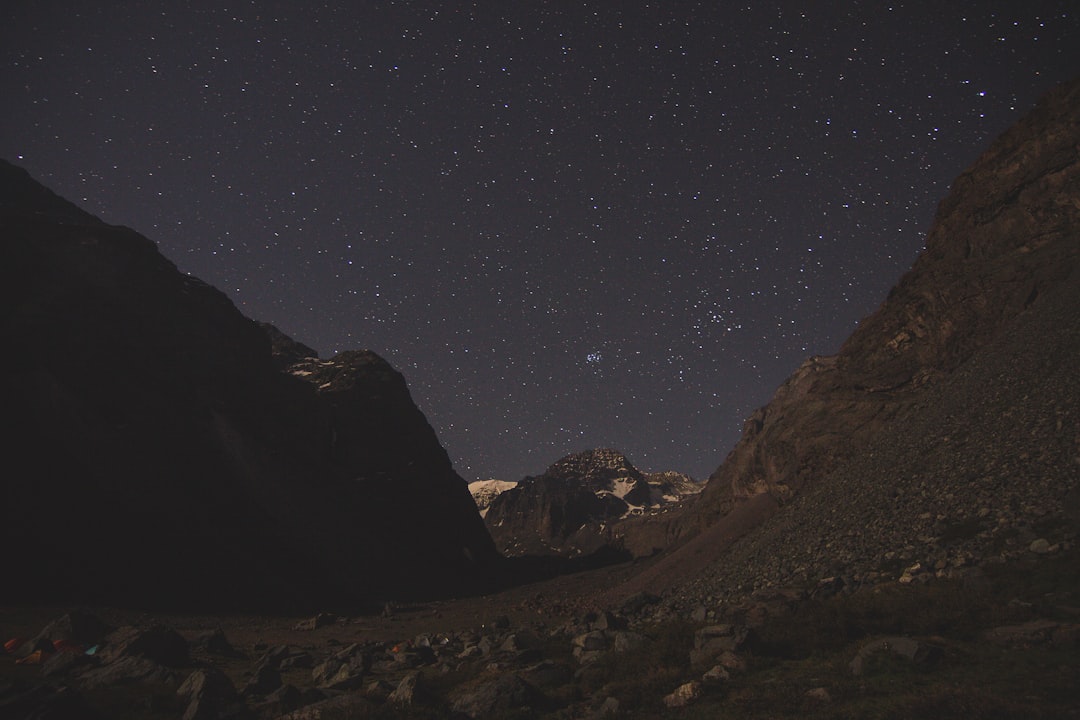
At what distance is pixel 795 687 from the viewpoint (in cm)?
1020

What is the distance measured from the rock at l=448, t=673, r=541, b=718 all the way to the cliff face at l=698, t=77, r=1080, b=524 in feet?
151

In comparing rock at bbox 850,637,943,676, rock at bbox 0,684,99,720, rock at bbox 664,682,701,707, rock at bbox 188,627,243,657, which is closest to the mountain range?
rock at bbox 850,637,943,676

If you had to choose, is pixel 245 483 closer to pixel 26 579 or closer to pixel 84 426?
pixel 84 426

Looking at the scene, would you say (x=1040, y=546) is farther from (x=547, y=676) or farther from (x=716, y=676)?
(x=547, y=676)

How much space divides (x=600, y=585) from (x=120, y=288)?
9473 centimetres

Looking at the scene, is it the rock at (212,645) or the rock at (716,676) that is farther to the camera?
the rock at (212,645)

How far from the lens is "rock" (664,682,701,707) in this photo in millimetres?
10539

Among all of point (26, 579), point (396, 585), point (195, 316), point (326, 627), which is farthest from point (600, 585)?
point (195, 316)

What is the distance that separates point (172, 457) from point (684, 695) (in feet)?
288

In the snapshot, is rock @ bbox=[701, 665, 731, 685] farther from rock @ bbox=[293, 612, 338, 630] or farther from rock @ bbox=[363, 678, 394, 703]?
rock @ bbox=[293, 612, 338, 630]

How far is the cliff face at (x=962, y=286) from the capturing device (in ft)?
151

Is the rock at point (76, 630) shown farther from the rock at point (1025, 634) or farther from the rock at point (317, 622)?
the rock at point (1025, 634)

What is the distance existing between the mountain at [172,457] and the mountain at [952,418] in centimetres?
5385

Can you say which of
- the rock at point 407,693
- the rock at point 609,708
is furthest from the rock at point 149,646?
the rock at point 609,708
